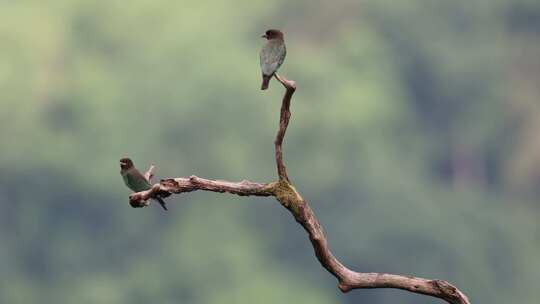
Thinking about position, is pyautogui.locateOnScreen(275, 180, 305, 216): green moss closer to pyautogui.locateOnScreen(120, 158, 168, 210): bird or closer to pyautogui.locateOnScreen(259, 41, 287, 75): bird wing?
pyautogui.locateOnScreen(259, 41, 287, 75): bird wing

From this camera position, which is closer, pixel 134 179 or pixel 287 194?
pixel 287 194

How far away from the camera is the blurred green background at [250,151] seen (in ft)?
213

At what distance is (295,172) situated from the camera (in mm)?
64750

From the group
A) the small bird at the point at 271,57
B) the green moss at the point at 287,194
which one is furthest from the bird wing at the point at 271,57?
the green moss at the point at 287,194

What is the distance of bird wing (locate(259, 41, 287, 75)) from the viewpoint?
996 cm

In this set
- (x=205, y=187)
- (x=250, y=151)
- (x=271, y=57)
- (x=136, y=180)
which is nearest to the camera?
(x=205, y=187)

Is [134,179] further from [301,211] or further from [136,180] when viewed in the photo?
[301,211]

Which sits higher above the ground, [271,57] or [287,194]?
[271,57]

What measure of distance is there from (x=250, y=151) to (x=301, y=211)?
59.5 metres

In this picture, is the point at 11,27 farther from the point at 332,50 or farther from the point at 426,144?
the point at 426,144

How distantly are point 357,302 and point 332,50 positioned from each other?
16.7 metres

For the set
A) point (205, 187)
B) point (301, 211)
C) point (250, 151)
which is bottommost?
point (301, 211)

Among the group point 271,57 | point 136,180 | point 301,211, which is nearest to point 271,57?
point 271,57

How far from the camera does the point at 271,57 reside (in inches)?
396
